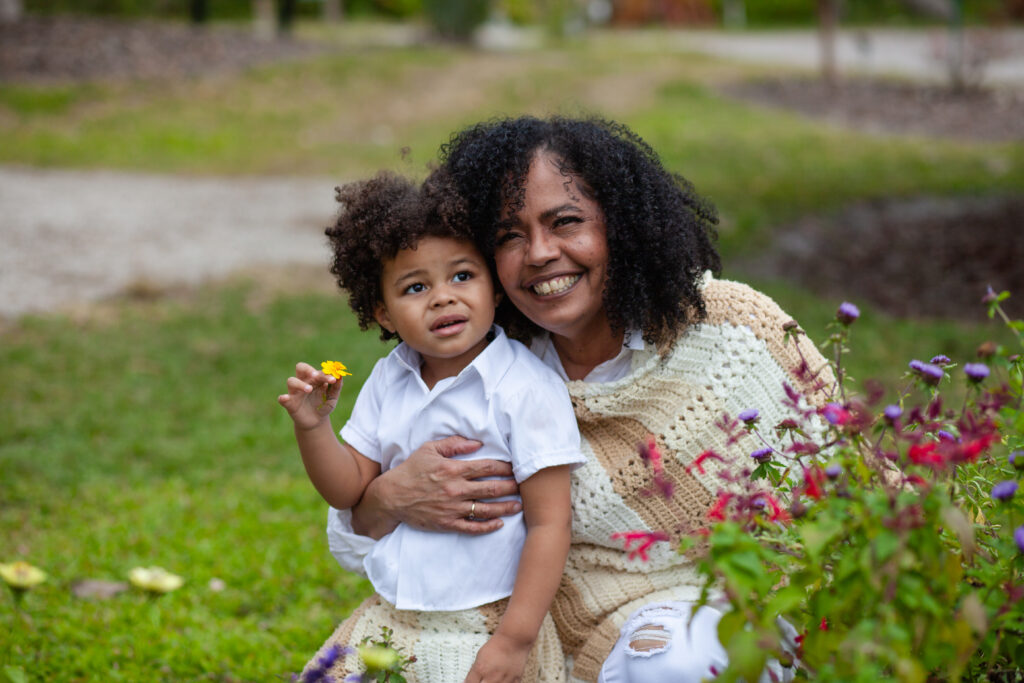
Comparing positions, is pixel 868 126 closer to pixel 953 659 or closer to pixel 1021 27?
pixel 1021 27

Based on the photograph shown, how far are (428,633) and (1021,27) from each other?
Answer: 75.7 feet

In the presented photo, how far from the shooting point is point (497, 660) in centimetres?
206

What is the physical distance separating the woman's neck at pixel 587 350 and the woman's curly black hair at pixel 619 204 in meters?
0.08

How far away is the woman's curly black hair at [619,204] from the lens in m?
2.22

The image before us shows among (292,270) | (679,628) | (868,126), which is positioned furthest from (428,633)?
(868,126)

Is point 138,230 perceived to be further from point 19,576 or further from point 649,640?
point 649,640

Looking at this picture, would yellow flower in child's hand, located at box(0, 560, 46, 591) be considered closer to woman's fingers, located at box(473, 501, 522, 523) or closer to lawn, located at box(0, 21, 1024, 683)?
lawn, located at box(0, 21, 1024, 683)

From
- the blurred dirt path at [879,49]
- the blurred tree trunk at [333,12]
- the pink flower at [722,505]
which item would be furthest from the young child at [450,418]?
the blurred tree trunk at [333,12]

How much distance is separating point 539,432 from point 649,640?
49 centimetres

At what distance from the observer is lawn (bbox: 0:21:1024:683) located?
3346 mm

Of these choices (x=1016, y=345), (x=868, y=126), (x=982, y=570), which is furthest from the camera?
(x=868, y=126)

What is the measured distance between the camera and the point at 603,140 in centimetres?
225

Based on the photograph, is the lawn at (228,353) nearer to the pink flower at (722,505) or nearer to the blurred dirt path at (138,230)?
the blurred dirt path at (138,230)

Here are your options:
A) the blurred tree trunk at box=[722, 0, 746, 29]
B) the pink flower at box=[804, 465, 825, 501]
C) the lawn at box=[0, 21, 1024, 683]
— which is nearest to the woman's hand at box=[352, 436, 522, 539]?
the lawn at box=[0, 21, 1024, 683]
